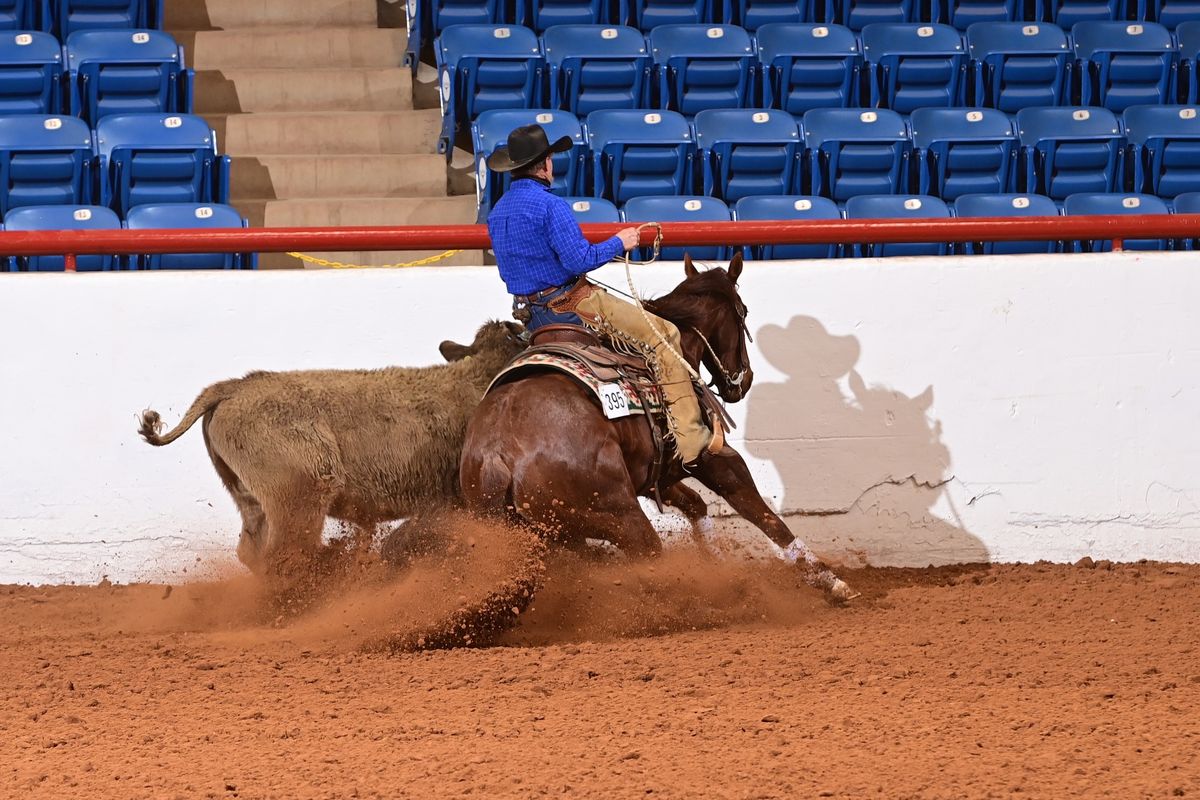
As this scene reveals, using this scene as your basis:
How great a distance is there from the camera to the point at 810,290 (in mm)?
6672

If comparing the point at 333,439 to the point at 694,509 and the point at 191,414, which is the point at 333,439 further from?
the point at 694,509

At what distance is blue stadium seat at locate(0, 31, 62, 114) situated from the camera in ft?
32.8

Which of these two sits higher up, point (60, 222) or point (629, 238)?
point (629, 238)

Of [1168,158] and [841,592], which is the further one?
[1168,158]

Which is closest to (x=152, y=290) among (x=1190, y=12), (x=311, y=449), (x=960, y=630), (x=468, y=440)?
(x=311, y=449)

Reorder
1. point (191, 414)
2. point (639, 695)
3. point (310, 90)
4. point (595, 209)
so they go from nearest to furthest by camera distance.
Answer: point (639, 695), point (191, 414), point (595, 209), point (310, 90)

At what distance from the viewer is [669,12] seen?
11.8m

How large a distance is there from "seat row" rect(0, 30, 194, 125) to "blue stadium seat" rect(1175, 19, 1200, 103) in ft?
28.1

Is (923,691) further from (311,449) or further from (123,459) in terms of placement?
(123,459)

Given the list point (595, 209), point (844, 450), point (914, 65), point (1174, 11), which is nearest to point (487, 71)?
point (595, 209)

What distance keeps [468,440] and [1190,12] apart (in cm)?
1032

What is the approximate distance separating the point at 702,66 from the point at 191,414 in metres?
6.75

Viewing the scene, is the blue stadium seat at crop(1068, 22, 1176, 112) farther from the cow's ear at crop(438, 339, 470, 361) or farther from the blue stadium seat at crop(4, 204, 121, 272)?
the blue stadium seat at crop(4, 204, 121, 272)

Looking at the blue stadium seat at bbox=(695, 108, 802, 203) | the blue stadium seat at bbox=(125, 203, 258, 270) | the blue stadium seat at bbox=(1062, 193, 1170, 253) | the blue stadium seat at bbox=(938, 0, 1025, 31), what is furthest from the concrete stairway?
the blue stadium seat at bbox=(938, 0, 1025, 31)
